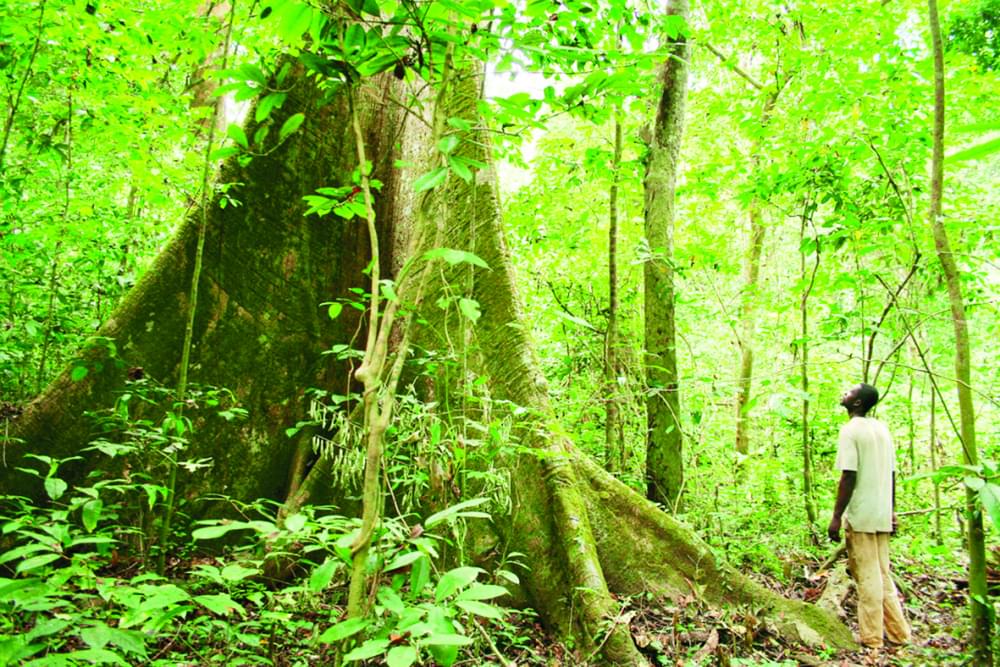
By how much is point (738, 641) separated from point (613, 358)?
10.1 ft

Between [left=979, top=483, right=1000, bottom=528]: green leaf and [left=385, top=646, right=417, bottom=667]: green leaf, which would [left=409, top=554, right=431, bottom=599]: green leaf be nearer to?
[left=385, top=646, right=417, bottom=667]: green leaf

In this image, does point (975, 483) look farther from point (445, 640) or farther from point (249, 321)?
point (249, 321)

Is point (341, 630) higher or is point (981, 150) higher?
point (981, 150)

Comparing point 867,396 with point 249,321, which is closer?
point 249,321

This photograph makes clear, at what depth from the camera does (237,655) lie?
2568 millimetres

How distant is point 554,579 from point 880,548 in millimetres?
2606

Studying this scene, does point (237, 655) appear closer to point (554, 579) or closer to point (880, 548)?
point (554, 579)

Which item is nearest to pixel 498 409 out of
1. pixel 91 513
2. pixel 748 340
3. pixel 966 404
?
pixel 91 513

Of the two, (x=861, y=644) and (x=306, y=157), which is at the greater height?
(x=306, y=157)

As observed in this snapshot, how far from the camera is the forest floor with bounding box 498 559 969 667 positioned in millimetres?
3090

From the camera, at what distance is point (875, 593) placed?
4.06 metres

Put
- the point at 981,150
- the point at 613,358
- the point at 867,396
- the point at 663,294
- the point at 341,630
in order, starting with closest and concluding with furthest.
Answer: the point at 341,630 < the point at 981,150 < the point at 867,396 < the point at 663,294 < the point at 613,358

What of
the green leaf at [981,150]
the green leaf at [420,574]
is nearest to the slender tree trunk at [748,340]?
the green leaf at [981,150]

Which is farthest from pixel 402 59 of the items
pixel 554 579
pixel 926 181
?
pixel 926 181
